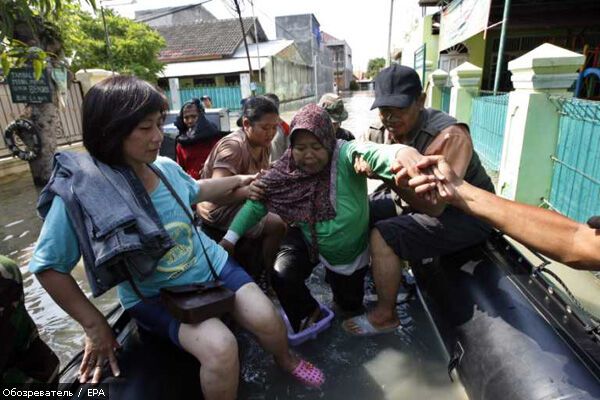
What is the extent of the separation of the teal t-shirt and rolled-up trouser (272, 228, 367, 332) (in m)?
0.51

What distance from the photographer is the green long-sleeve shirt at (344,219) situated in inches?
89.8

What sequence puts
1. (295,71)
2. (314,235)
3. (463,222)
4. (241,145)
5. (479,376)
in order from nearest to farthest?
(479,376) < (463,222) < (314,235) < (241,145) < (295,71)

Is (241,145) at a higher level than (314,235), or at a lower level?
higher

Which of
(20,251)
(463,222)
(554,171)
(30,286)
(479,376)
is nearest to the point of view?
(479,376)

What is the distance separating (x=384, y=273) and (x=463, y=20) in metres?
9.11

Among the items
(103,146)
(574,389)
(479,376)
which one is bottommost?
(479,376)

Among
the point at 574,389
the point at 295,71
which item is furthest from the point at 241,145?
the point at 295,71

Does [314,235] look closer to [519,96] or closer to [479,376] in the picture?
[479,376]

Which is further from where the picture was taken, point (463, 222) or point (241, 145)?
point (241, 145)

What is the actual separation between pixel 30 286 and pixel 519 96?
5.41 m

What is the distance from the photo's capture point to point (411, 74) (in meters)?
2.50

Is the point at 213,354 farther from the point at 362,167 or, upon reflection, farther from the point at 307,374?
the point at 362,167

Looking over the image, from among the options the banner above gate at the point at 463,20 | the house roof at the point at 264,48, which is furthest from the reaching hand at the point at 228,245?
the house roof at the point at 264,48

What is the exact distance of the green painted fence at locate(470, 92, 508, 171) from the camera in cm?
598
